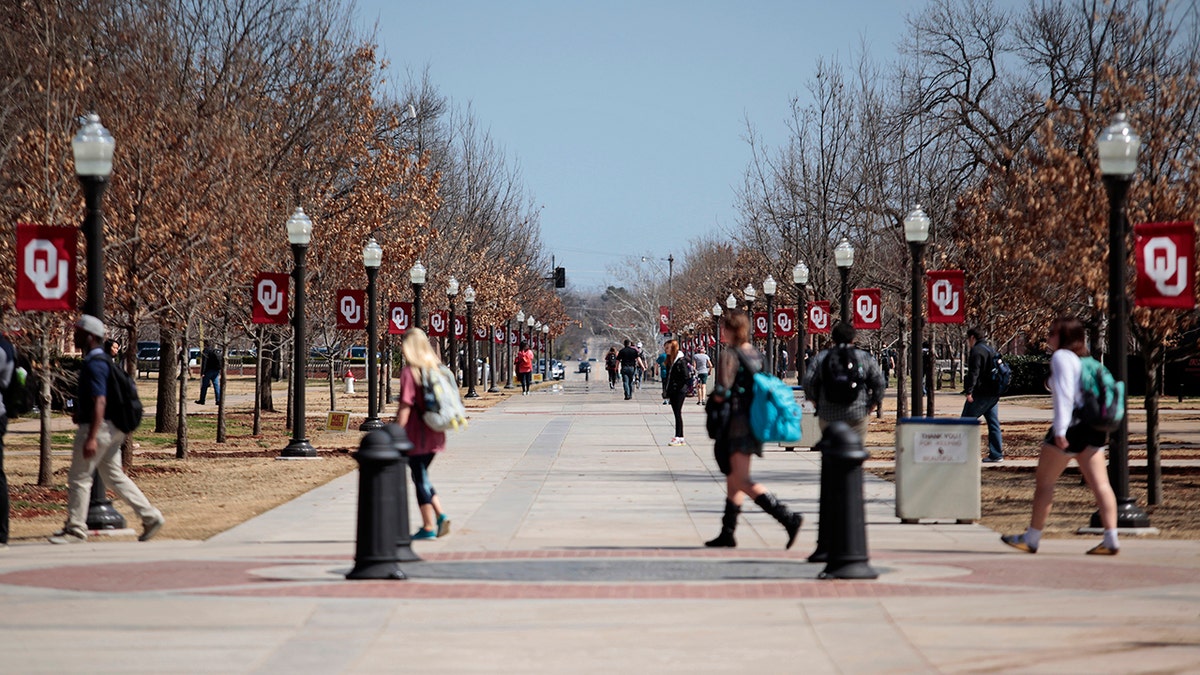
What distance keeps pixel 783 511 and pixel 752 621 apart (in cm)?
285

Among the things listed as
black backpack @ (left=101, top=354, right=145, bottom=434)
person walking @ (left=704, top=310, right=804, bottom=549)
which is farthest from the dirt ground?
person walking @ (left=704, top=310, right=804, bottom=549)

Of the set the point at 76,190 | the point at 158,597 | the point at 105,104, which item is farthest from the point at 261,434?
the point at 158,597

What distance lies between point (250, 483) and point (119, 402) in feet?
20.4

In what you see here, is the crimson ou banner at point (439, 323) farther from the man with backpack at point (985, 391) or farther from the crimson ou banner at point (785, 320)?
the man with backpack at point (985, 391)

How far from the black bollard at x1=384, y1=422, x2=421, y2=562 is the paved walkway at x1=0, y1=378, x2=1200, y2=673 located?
0.17m

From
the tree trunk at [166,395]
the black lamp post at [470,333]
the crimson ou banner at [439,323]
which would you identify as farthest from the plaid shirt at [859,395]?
the black lamp post at [470,333]

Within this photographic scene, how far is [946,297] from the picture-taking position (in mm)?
24531

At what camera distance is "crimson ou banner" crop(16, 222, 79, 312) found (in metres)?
13.5

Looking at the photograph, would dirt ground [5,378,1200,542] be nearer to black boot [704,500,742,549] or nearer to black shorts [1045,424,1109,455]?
black shorts [1045,424,1109,455]

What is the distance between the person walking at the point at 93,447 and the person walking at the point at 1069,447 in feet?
22.4

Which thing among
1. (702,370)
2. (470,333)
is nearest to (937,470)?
(702,370)

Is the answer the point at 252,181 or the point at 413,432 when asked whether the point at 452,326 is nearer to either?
the point at 252,181

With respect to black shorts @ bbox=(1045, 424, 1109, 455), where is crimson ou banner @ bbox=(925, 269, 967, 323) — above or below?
above

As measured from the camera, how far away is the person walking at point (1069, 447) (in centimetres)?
1088
